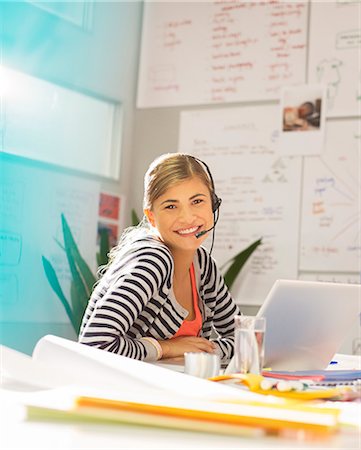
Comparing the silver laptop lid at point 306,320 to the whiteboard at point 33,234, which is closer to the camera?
the silver laptop lid at point 306,320

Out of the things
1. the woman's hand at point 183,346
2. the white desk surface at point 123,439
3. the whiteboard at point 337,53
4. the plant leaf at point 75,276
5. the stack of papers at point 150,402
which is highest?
the whiteboard at point 337,53

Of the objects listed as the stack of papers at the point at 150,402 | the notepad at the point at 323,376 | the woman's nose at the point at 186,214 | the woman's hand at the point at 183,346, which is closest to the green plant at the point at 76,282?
the woman's nose at the point at 186,214

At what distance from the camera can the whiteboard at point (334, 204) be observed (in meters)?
3.60

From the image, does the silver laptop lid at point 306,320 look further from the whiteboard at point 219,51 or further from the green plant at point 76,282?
the whiteboard at point 219,51

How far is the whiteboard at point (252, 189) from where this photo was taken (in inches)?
148

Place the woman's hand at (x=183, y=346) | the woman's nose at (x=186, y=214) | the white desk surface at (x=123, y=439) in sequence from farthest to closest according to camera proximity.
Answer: the woman's nose at (x=186, y=214) → the woman's hand at (x=183, y=346) → the white desk surface at (x=123, y=439)

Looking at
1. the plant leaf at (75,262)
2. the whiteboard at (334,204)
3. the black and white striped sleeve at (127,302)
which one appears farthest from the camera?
the whiteboard at (334,204)

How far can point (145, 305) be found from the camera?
66.1 inches

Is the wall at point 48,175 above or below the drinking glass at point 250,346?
above

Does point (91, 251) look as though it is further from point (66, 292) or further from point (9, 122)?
point (9, 122)

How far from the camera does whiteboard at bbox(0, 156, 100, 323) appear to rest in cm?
329

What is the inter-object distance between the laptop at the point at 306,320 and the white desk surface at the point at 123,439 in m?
0.67

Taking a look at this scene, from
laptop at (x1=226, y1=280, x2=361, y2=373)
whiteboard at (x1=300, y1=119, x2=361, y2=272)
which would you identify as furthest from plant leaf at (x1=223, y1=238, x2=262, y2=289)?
laptop at (x1=226, y1=280, x2=361, y2=373)

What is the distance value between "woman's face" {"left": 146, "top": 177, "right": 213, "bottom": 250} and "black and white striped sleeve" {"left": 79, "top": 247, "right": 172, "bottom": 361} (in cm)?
12
